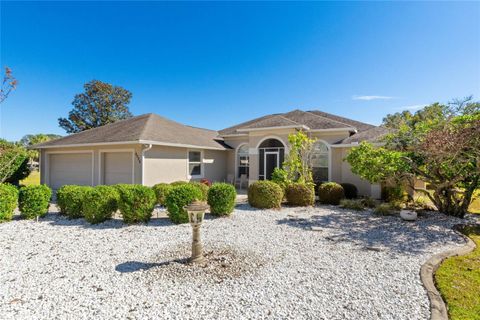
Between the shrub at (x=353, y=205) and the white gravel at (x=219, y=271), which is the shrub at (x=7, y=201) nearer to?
the white gravel at (x=219, y=271)

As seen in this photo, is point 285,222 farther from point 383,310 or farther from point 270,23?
point 270,23

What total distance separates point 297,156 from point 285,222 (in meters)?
6.01

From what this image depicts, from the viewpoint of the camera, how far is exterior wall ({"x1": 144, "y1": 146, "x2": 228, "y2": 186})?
13.5m

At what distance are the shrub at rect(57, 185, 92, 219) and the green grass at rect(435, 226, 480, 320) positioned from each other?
1013cm

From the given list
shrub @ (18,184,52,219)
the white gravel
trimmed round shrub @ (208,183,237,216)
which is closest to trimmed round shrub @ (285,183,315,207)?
the white gravel

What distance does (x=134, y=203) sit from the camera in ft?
25.9

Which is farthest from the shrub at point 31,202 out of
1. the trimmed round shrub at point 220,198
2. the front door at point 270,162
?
the front door at point 270,162

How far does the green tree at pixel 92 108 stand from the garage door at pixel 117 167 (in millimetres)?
29169

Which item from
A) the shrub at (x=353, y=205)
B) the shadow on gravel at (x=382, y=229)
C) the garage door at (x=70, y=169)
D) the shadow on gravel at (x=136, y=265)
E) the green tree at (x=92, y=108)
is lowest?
the shadow on gravel at (x=382, y=229)

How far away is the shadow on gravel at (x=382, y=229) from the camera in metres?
6.51

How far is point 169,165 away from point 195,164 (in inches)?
105

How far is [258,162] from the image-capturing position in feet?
55.5

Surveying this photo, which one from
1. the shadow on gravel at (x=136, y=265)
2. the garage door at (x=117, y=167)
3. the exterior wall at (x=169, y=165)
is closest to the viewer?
the shadow on gravel at (x=136, y=265)

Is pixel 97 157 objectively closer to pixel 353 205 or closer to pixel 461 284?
pixel 353 205
